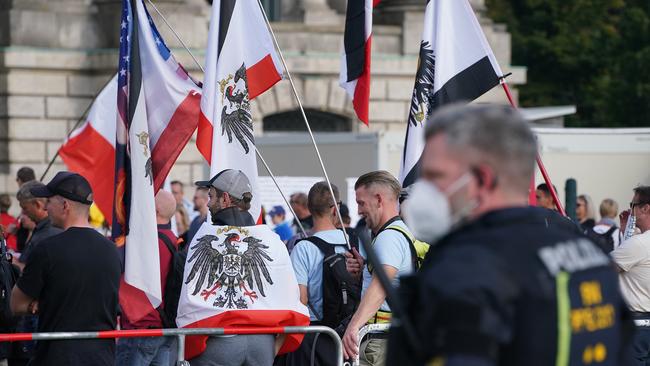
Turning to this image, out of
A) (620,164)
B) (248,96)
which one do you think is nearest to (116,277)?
(248,96)

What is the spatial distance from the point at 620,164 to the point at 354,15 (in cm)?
1126

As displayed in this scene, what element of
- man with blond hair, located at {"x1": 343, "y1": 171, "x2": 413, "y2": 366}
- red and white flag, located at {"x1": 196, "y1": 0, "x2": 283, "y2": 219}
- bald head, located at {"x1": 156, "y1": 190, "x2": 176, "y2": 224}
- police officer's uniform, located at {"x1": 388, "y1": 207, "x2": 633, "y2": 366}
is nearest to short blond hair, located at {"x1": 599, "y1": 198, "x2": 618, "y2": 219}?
red and white flag, located at {"x1": 196, "y1": 0, "x2": 283, "y2": 219}

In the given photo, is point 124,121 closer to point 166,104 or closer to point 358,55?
point 166,104

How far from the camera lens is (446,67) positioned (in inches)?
382

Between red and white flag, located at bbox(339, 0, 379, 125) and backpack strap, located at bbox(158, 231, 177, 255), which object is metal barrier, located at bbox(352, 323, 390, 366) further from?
red and white flag, located at bbox(339, 0, 379, 125)

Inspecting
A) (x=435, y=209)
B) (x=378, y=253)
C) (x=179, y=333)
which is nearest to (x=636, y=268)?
(x=378, y=253)

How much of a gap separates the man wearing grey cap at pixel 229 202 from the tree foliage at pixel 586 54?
2834 cm

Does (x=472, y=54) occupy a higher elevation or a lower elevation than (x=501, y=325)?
higher

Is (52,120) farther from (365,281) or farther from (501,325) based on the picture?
(501,325)

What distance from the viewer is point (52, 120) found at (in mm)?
25812

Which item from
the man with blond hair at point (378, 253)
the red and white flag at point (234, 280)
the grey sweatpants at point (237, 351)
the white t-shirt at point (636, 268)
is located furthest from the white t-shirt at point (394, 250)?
the white t-shirt at point (636, 268)

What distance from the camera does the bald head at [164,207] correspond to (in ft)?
32.9

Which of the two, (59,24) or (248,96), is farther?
(59,24)

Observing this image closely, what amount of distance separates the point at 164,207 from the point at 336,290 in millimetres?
1706
